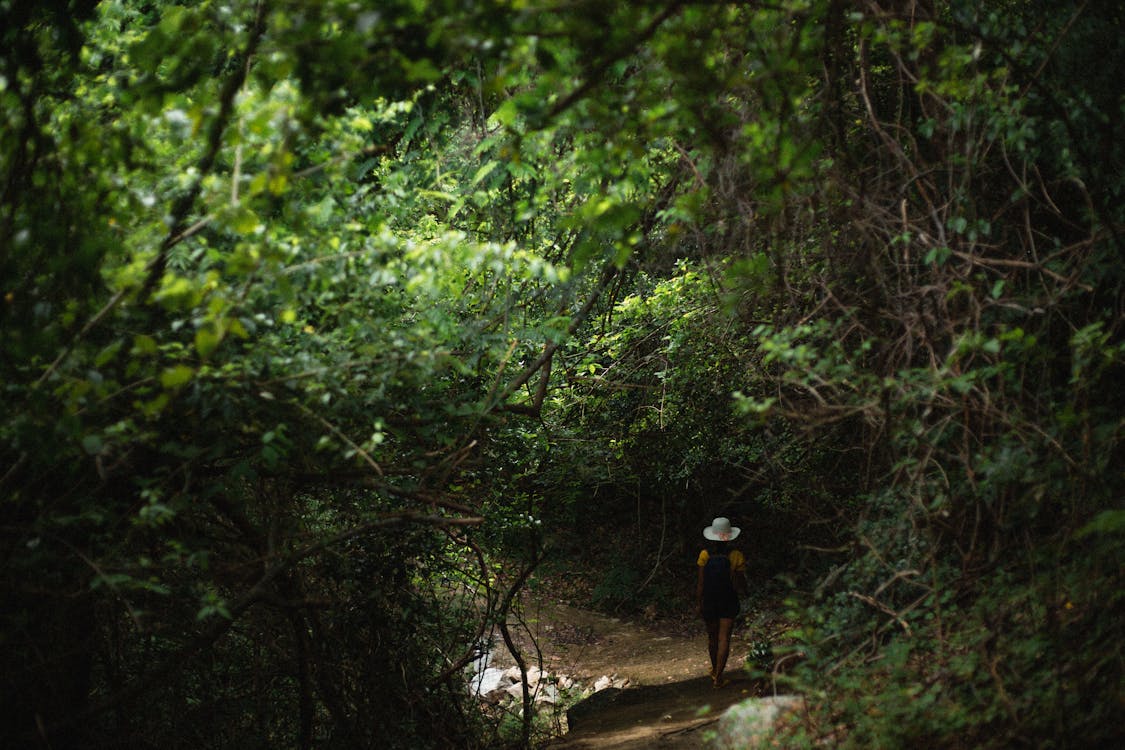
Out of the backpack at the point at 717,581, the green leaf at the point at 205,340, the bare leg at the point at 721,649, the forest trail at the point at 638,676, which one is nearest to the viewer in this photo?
the green leaf at the point at 205,340

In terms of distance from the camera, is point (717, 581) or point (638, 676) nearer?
point (717, 581)

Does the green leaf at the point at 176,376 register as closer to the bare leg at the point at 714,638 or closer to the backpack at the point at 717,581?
the backpack at the point at 717,581

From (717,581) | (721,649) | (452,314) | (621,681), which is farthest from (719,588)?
(452,314)

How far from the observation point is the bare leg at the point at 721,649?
8539mm

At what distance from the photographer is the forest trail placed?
7.28 metres

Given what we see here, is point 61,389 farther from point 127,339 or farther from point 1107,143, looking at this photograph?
point 1107,143

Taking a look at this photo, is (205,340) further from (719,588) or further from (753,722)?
(719,588)

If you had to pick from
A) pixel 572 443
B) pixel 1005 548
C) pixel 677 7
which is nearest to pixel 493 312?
pixel 572 443

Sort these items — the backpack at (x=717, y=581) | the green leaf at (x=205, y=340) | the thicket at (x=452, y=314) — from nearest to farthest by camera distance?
the green leaf at (x=205, y=340) → the thicket at (x=452, y=314) → the backpack at (x=717, y=581)

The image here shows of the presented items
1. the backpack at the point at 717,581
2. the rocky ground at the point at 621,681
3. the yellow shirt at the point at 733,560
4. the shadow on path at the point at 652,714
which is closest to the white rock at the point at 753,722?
the rocky ground at the point at 621,681

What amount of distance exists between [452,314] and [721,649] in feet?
15.9

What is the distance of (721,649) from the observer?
8648 millimetres

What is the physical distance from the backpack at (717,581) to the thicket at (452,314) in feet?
8.56

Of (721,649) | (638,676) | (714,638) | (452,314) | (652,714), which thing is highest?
(452,314)
